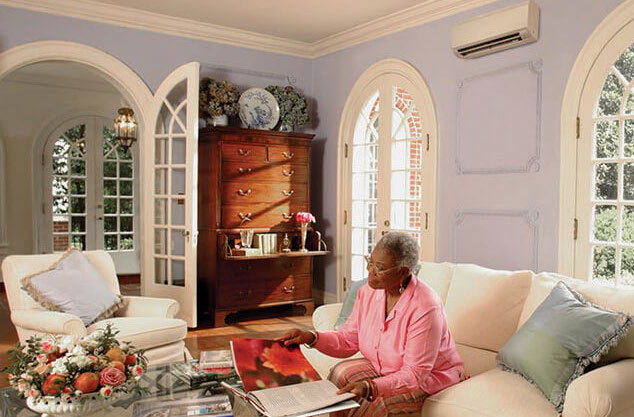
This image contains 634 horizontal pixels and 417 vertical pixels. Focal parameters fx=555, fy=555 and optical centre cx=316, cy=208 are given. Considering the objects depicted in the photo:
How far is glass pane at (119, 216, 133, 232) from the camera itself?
8.31 meters

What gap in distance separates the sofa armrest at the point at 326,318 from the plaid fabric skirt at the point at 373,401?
2.88 ft

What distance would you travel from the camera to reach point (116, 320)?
341 centimetres

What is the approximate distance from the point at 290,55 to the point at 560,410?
4.85m

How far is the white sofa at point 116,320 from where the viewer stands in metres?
3.13

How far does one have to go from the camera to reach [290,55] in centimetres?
609

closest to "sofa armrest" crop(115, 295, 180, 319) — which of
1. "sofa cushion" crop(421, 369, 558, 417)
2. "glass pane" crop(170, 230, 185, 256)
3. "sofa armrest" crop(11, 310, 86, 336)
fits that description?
"sofa armrest" crop(11, 310, 86, 336)

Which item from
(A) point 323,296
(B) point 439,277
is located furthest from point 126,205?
(B) point 439,277

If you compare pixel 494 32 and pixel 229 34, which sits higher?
pixel 229 34

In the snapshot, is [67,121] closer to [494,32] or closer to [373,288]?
[494,32]

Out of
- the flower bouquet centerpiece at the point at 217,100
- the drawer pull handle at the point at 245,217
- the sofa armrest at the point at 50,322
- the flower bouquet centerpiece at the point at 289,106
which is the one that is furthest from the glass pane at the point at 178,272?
the sofa armrest at the point at 50,322

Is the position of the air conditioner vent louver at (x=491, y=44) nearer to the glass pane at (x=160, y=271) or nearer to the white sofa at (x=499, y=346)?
the white sofa at (x=499, y=346)

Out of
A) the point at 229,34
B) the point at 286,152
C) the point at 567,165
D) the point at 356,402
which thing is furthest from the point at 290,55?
the point at 356,402

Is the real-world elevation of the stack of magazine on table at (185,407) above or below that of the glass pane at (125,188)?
below

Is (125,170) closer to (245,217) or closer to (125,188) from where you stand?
(125,188)
